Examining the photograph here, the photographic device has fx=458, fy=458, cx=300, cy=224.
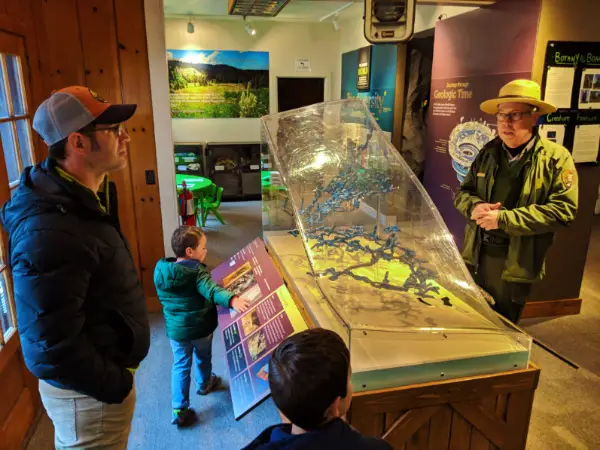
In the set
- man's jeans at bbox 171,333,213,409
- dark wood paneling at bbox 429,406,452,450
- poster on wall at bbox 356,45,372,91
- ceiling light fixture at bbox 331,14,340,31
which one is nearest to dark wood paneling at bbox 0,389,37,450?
man's jeans at bbox 171,333,213,409

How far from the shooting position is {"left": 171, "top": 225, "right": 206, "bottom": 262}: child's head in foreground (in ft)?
7.52

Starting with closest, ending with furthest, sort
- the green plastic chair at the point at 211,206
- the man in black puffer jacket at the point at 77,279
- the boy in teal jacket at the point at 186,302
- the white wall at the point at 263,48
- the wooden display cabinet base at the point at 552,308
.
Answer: the man in black puffer jacket at the point at 77,279, the boy in teal jacket at the point at 186,302, the wooden display cabinet base at the point at 552,308, the green plastic chair at the point at 211,206, the white wall at the point at 263,48

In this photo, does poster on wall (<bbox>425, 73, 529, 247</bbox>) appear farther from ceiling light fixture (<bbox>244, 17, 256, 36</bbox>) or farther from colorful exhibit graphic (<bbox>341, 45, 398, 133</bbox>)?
ceiling light fixture (<bbox>244, 17, 256, 36</bbox>)

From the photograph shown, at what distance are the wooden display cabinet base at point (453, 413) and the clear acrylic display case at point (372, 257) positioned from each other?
0.04 meters

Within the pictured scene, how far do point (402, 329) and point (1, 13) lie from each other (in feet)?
7.70

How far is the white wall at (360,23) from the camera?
4.56m

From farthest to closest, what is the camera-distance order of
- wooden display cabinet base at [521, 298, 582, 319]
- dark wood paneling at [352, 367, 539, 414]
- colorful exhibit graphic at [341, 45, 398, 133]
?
colorful exhibit graphic at [341, 45, 398, 133] → wooden display cabinet base at [521, 298, 582, 319] → dark wood paneling at [352, 367, 539, 414]

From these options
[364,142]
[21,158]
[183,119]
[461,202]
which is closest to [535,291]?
[461,202]

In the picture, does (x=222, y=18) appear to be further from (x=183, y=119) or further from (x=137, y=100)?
(x=137, y=100)

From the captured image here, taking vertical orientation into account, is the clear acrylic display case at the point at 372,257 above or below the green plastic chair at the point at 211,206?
above

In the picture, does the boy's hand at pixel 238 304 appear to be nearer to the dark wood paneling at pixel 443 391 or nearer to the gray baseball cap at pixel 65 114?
the dark wood paneling at pixel 443 391

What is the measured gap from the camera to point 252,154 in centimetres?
812

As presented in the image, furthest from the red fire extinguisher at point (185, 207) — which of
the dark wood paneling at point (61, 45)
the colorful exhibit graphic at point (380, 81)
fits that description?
the colorful exhibit graphic at point (380, 81)

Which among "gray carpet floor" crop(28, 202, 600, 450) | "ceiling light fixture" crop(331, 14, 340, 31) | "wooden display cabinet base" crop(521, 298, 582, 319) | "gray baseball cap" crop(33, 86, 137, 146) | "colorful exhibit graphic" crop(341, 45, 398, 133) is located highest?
"ceiling light fixture" crop(331, 14, 340, 31)
